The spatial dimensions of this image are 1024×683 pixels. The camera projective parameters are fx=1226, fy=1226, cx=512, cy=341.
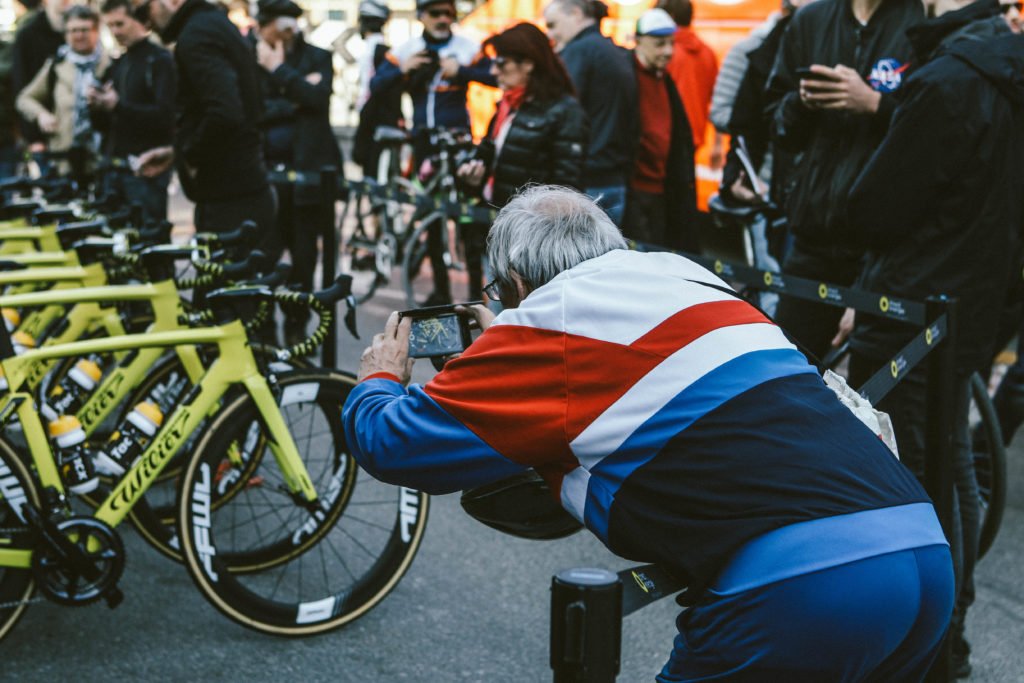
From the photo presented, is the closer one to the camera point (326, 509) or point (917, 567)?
point (917, 567)

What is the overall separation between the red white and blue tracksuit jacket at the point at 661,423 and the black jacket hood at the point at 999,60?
1455 mm

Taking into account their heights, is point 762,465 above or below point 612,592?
above

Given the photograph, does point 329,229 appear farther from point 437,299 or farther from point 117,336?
point 437,299

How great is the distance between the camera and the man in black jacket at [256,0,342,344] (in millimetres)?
7609

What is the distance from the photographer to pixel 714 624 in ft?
6.62

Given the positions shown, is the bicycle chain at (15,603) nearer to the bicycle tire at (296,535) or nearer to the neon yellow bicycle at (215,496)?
the neon yellow bicycle at (215,496)

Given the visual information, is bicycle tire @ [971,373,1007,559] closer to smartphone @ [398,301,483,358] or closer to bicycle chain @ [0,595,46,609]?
smartphone @ [398,301,483,358]

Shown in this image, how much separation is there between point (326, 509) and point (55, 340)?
1459 mm

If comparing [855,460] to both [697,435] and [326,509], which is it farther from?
[326,509]

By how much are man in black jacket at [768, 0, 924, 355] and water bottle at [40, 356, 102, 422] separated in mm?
2439

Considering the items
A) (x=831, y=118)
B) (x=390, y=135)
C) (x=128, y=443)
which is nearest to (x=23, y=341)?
(x=128, y=443)

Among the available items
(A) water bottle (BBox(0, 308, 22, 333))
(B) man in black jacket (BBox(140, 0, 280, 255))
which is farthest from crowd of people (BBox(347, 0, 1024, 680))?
(A) water bottle (BBox(0, 308, 22, 333))

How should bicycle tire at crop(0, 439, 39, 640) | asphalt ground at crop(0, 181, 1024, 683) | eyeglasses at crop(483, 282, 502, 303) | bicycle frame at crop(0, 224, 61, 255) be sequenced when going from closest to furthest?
eyeglasses at crop(483, 282, 502, 303), bicycle tire at crop(0, 439, 39, 640), asphalt ground at crop(0, 181, 1024, 683), bicycle frame at crop(0, 224, 61, 255)

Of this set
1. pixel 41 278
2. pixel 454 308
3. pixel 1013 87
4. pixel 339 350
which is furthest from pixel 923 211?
pixel 339 350
